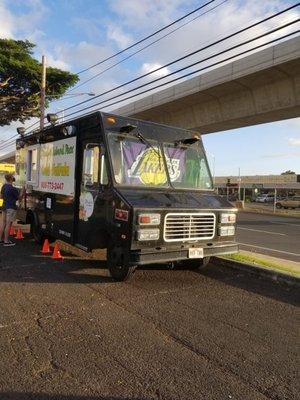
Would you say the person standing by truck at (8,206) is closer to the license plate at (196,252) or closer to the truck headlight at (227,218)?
the license plate at (196,252)

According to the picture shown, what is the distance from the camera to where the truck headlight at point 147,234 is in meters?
7.38

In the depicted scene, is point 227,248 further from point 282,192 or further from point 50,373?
point 282,192

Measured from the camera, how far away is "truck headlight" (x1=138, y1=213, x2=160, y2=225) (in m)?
7.37

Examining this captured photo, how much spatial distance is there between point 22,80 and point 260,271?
28.2 m

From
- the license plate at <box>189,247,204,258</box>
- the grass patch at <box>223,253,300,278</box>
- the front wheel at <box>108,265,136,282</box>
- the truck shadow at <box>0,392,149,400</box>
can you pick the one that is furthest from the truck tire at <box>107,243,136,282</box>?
the truck shadow at <box>0,392,149,400</box>

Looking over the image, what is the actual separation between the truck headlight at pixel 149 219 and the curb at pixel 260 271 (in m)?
2.36

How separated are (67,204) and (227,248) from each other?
340cm

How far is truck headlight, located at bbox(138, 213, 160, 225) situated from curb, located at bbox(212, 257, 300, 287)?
2.36 meters

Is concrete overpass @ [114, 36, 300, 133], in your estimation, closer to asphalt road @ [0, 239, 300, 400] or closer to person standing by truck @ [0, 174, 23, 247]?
person standing by truck @ [0, 174, 23, 247]

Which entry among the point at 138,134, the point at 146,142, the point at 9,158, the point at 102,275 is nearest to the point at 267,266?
the point at 102,275

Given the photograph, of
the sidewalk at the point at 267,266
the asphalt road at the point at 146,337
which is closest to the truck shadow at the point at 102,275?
the asphalt road at the point at 146,337

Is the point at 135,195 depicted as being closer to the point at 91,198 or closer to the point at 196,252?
the point at 91,198

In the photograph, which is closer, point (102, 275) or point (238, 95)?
point (102, 275)

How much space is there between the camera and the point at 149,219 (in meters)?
7.44
